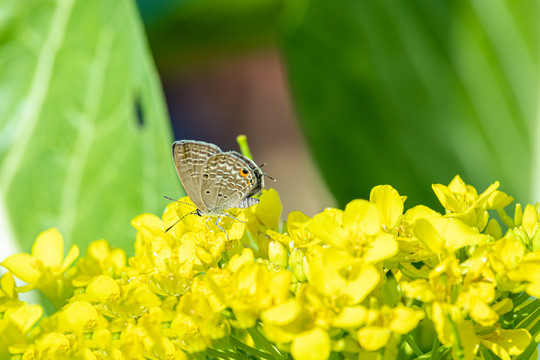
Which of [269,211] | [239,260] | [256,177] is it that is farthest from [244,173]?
[239,260]

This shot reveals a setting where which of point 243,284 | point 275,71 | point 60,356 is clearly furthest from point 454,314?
point 275,71

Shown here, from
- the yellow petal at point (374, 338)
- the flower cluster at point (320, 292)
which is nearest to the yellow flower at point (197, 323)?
the flower cluster at point (320, 292)

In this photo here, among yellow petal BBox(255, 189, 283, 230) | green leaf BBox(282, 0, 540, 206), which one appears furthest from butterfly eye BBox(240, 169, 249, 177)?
green leaf BBox(282, 0, 540, 206)

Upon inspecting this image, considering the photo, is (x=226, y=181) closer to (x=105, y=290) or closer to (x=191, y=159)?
(x=191, y=159)

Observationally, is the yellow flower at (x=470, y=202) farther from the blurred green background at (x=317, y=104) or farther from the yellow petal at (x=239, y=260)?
the blurred green background at (x=317, y=104)

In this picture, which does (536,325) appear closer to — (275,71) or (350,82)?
(350,82)
